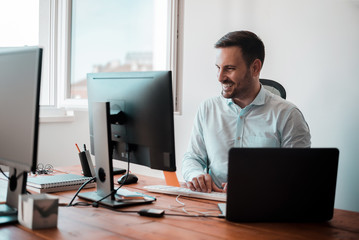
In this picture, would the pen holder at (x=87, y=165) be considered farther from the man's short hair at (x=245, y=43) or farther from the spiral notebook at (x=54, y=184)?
the man's short hair at (x=245, y=43)

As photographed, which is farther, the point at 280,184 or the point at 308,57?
the point at 308,57

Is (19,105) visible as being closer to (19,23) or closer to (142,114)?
(142,114)

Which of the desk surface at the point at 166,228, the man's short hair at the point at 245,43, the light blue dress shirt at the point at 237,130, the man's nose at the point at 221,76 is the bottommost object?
the desk surface at the point at 166,228

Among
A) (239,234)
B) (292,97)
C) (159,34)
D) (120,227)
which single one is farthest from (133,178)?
(159,34)

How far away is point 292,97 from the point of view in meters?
2.59

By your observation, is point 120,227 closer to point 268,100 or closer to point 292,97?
point 268,100

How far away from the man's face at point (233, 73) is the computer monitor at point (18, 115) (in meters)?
1.04

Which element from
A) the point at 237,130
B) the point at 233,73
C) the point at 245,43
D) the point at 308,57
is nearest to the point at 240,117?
the point at 237,130

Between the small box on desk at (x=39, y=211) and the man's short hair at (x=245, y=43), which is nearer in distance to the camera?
the small box on desk at (x=39, y=211)

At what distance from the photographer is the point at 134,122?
157 cm

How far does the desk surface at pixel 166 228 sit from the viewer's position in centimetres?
116

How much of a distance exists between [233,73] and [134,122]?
2.24 ft

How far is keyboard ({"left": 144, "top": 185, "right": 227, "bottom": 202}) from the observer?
63.2 inches

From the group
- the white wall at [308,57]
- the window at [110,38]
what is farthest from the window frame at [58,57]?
the white wall at [308,57]
